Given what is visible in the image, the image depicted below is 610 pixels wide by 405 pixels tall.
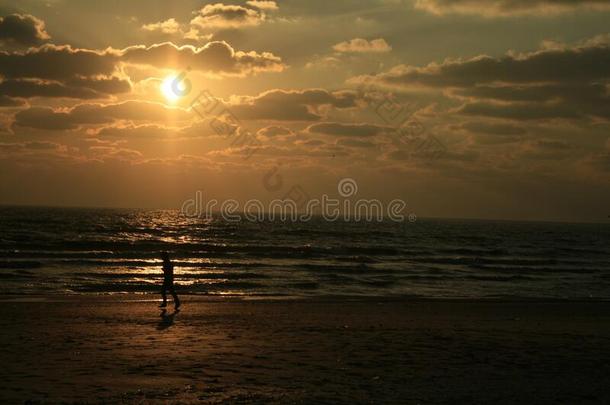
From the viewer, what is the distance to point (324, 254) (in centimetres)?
5119

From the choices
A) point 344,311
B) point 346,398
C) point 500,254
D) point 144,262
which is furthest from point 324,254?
point 346,398

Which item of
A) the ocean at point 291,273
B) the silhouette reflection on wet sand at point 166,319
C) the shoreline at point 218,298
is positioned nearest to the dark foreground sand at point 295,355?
the silhouette reflection on wet sand at point 166,319

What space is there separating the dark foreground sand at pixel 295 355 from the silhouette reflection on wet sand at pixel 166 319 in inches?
1.8

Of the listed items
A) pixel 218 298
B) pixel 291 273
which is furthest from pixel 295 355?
pixel 291 273

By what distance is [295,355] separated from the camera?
12.4 meters

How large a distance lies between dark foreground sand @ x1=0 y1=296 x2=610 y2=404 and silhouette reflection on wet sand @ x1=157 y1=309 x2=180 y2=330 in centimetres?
5

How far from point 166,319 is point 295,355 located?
6.10m

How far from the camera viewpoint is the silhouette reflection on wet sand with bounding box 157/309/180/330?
16000 mm

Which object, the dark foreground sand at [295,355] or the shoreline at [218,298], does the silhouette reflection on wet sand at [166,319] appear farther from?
the shoreline at [218,298]

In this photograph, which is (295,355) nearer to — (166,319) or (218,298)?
(166,319)

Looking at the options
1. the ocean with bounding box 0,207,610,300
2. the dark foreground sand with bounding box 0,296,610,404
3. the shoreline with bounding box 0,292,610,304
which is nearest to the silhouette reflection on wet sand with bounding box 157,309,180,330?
the dark foreground sand with bounding box 0,296,610,404

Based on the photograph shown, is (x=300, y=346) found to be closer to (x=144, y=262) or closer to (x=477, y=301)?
(x=477, y=301)

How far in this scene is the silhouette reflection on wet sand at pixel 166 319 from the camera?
16000 millimetres

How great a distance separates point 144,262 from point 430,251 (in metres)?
30.2
